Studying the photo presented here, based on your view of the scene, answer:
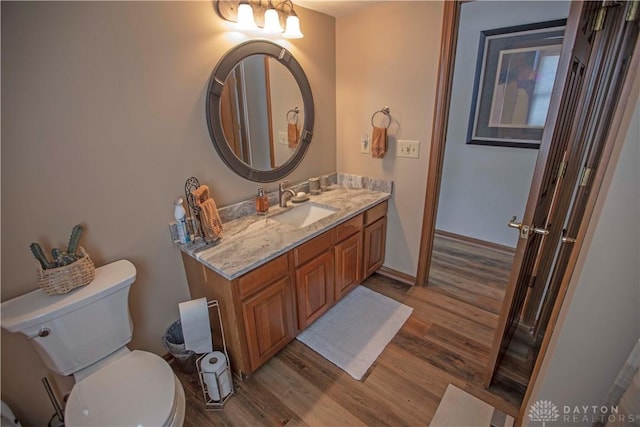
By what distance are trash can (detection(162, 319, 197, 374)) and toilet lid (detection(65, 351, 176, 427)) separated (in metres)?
0.34

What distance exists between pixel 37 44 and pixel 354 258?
2.05 m

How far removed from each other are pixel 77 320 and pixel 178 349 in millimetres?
589

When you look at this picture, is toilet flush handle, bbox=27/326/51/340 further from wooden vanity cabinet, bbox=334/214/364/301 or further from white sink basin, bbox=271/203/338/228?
wooden vanity cabinet, bbox=334/214/364/301

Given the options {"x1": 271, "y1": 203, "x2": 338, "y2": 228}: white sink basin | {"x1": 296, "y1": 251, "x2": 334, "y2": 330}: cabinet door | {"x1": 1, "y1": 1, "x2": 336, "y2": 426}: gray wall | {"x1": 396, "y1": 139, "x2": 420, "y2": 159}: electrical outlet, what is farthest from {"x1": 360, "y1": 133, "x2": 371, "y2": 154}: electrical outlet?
{"x1": 1, "y1": 1, "x2": 336, "y2": 426}: gray wall

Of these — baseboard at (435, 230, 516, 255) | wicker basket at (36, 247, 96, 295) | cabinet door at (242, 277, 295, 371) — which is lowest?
baseboard at (435, 230, 516, 255)

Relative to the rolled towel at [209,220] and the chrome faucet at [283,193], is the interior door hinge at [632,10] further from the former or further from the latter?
the rolled towel at [209,220]

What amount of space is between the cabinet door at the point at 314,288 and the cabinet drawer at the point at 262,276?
0.14 meters

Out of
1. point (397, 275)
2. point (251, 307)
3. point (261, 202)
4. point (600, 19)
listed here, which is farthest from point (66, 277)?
point (600, 19)

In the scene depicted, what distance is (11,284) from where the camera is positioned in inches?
47.9

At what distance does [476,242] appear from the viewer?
327 cm

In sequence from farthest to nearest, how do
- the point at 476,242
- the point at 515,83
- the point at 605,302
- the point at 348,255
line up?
the point at 476,242 → the point at 515,83 → the point at 348,255 → the point at 605,302

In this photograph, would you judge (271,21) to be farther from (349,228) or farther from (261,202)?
(349,228)

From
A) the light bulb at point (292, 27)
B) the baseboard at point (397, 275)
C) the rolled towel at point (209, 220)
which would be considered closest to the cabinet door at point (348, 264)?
the baseboard at point (397, 275)

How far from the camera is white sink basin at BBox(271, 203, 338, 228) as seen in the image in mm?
2170
